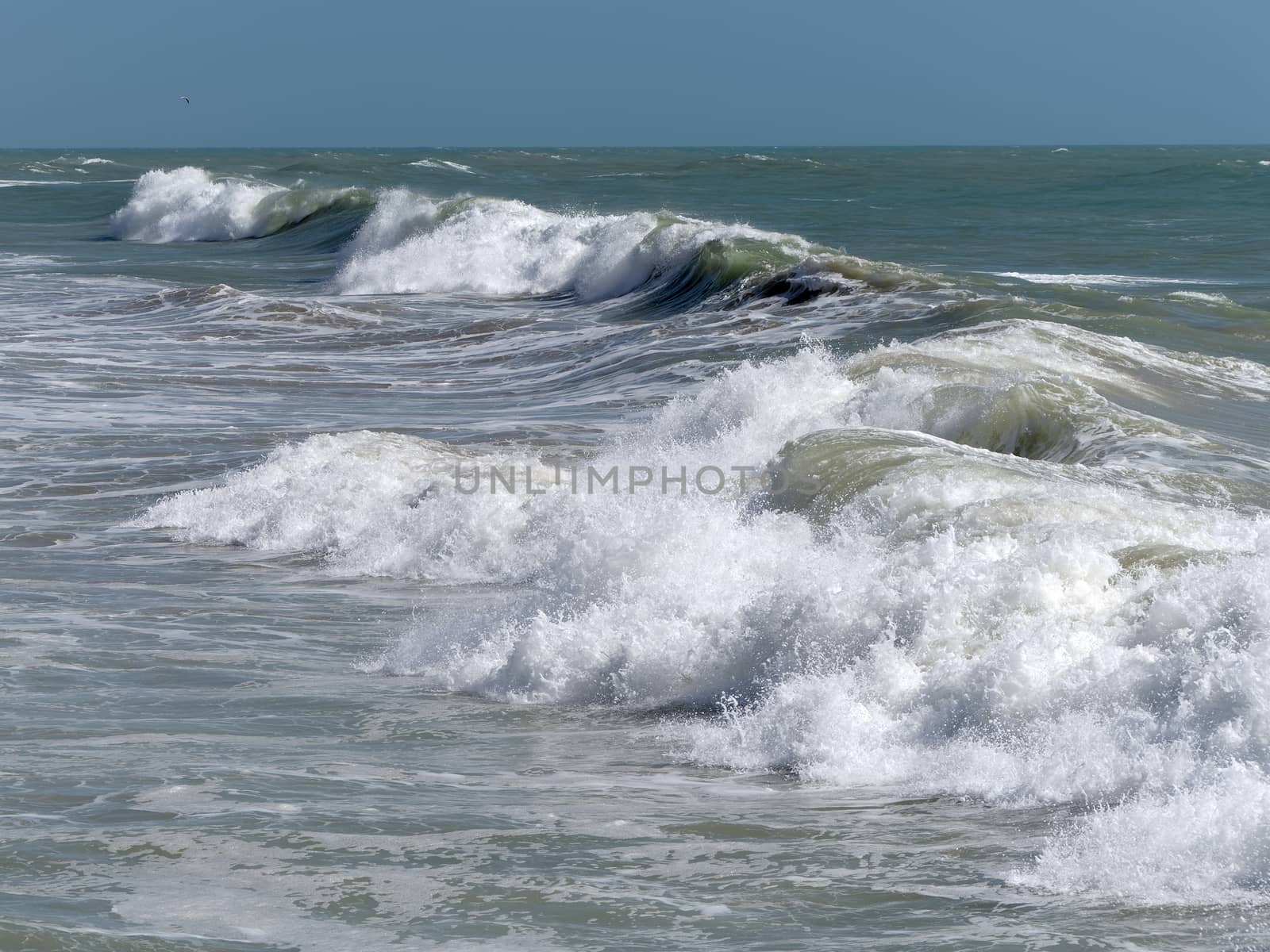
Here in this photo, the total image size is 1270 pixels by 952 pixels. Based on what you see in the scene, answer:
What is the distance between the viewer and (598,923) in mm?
4164

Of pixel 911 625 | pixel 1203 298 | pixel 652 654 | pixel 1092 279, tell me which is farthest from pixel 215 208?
pixel 911 625

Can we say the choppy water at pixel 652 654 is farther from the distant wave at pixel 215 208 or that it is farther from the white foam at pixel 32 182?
the white foam at pixel 32 182

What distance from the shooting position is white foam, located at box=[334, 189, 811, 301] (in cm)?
2522

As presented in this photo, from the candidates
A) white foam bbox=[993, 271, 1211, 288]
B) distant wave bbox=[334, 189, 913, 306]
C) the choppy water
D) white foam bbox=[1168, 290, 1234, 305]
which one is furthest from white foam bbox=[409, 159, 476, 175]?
the choppy water

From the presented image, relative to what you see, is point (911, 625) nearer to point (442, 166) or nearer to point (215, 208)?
point (215, 208)

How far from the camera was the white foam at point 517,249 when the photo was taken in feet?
82.7

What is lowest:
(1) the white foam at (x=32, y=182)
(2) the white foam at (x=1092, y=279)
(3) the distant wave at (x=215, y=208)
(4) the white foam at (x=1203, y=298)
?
(4) the white foam at (x=1203, y=298)

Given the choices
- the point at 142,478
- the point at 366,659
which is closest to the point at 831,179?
the point at 142,478

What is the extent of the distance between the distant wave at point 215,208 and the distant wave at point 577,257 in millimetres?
6674

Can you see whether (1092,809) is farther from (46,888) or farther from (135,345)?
(135,345)

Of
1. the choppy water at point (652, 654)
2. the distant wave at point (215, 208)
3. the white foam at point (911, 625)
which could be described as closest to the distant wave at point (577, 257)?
the choppy water at point (652, 654)

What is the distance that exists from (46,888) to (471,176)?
6765cm

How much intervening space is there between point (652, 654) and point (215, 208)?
38.0 meters

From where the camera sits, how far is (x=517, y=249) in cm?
2847
